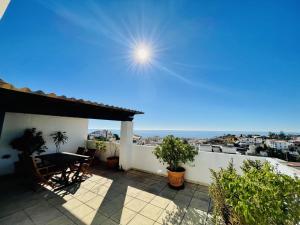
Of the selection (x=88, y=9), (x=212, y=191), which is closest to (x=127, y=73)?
(x=88, y=9)

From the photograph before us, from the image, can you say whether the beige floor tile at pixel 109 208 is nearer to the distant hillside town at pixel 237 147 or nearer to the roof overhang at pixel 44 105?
the roof overhang at pixel 44 105

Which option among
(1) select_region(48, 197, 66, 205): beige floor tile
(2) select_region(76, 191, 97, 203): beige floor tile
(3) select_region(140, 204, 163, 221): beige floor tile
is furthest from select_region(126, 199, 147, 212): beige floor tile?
(1) select_region(48, 197, 66, 205): beige floor tile

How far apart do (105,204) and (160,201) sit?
142 cm

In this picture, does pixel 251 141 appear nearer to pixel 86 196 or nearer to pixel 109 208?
pixel 109 208

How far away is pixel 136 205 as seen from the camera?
11.6 ft

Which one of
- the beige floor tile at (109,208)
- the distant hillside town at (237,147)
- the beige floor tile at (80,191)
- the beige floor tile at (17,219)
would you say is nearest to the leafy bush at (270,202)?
the beige floor tile at (109,208)

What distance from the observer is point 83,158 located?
5.12m

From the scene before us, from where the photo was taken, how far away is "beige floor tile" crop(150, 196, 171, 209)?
11.7 ft

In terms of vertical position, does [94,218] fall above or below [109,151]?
below

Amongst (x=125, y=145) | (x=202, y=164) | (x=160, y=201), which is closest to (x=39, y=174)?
(x=125, y=145)

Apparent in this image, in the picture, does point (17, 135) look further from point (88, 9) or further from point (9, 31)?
point (88, 9)

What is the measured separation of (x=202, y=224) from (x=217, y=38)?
533 cm

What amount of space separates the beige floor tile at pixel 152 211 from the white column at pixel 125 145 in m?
2.86

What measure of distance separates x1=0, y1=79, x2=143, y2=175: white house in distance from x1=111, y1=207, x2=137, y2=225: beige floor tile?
9.15ft
